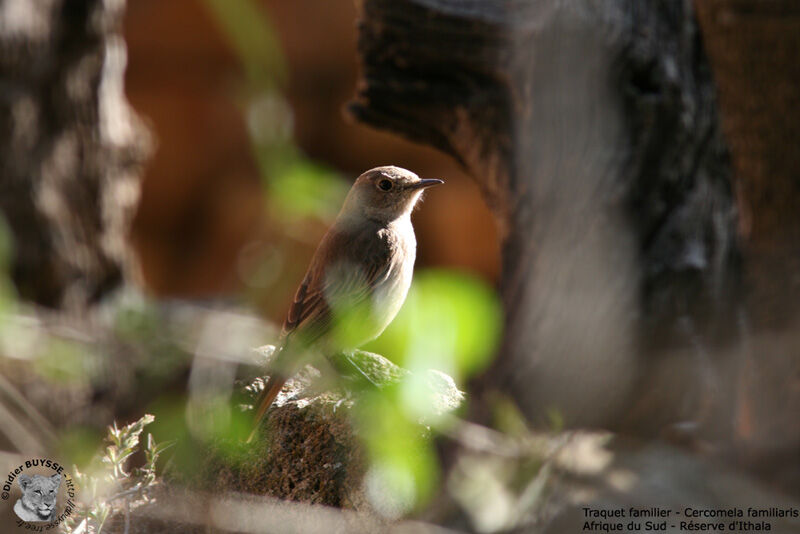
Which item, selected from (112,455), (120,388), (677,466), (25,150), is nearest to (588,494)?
(677,466)

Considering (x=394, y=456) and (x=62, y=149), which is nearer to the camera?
(x=394, y=456)

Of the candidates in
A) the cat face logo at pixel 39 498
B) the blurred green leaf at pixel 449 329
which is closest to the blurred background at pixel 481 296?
the blurred green leaf at pixel 449 329

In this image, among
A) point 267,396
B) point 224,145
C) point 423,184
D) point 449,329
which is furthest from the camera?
point 224,145

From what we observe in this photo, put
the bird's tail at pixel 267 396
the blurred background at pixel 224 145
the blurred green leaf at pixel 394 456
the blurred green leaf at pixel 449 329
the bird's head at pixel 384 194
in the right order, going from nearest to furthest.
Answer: the blurred green leaf at pixel 449 329 < the blurred green leaf at pixel 394 456 < the bird's tail at pixel 267 396 < the bird's head at pixel 384 194 < the blurred background at pixel 224 145

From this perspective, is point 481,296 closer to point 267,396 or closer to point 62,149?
point 267,396

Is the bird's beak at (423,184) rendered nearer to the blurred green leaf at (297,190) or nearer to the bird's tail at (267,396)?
the blurred green leaf at (297,190)

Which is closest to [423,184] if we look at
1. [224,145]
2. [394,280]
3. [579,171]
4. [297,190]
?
[394,280]
